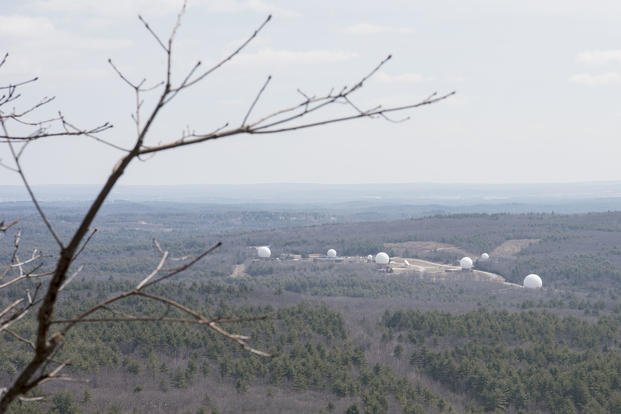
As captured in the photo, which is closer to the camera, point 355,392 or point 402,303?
point 355,392

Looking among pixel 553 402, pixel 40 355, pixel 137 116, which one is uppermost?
pixel 137 116

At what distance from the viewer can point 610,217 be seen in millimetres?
90625

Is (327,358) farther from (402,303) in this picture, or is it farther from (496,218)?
(496,218)

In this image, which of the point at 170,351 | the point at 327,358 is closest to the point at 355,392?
the point at 327,358

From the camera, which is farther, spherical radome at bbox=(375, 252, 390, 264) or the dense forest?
spherical radome at bbox=(375, 252, 390, 264)

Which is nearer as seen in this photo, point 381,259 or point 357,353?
point 357,353

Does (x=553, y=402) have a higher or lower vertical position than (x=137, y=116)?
lower

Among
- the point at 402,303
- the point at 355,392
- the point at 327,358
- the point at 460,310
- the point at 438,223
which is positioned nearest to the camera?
the point at 355,392

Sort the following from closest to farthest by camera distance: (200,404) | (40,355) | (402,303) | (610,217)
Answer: (40,355), (200,404), (402,303), (610,217)

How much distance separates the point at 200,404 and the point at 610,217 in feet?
243

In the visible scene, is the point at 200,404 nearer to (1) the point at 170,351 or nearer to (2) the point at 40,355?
(1) the point at 170,351

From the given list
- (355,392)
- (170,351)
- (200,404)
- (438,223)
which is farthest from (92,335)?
(438,223)

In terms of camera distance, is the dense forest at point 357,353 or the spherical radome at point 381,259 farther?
the spherical radome at point 381,259

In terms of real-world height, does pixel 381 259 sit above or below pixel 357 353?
above
